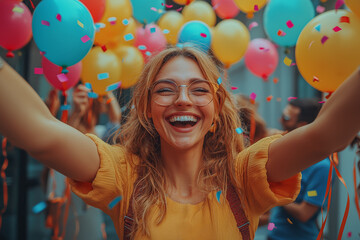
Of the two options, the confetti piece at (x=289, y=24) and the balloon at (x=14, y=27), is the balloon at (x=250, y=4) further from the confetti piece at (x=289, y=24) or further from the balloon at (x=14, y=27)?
the balloon at (x=14, y=27)

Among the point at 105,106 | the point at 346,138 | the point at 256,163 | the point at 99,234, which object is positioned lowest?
the point at 99,234

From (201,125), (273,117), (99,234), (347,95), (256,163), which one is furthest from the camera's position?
(273,117)

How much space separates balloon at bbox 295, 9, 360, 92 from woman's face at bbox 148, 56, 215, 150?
0.45 meters

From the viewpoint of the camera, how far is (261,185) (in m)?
1.27

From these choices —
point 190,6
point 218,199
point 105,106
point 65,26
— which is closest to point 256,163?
point 218,199

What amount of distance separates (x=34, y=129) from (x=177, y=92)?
0.56m

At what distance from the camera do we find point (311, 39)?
148 centimetres

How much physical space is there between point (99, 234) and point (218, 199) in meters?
2.00


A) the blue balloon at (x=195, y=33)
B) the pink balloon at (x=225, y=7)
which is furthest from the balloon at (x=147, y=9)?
the pink balloon at (x=225, y=7)

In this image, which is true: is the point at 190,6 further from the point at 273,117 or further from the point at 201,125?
the point at 273,117

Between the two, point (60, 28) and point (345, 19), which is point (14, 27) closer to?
point (60, 28)

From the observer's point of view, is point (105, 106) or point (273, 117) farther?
point (273, 117)

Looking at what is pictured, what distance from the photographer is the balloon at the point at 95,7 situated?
1927 mm

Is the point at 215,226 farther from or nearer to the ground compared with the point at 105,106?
farther from the ground
